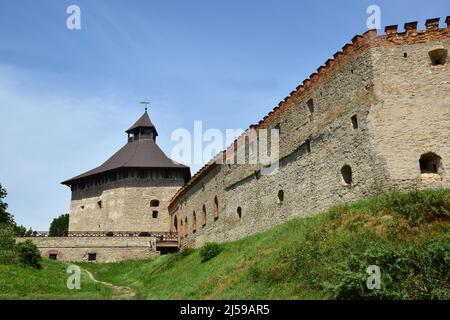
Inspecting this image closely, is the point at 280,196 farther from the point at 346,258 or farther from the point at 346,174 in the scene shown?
the point at 346,258

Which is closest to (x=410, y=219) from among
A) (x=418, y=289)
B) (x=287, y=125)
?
(x=418, y=289)

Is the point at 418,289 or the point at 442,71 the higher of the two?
the point at 442,71

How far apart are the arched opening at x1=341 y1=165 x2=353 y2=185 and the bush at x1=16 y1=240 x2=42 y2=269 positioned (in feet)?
54.6

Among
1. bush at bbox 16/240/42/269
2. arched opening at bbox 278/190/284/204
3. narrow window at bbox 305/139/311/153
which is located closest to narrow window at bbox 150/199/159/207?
bush at bbox 16/240/42/269

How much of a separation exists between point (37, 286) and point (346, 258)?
12.6 metres

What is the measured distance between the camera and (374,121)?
17.8 metres

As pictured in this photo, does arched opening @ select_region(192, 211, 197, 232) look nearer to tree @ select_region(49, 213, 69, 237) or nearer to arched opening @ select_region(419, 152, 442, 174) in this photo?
arched opening @ select_region(419, 152, 442, 174)

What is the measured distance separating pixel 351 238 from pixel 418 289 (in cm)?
360

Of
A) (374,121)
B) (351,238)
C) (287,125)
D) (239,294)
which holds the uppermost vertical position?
(287,125)

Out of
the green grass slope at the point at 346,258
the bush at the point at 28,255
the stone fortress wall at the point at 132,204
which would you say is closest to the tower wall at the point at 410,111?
the green grass slope at the point at 346,258

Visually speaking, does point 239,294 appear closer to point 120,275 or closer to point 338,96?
point 338,96

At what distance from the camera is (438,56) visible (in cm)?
1792

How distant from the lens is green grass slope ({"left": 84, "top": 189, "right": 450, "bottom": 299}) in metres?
10.9
